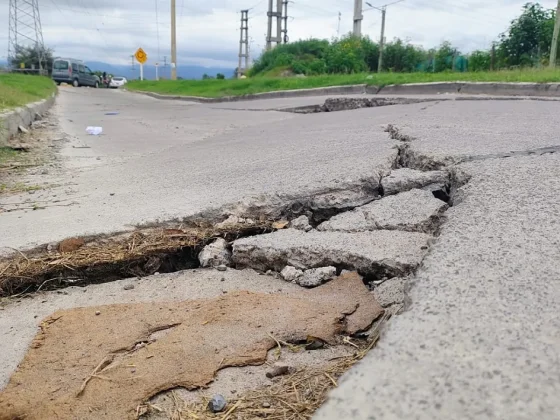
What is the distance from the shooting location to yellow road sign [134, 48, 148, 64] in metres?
35.3

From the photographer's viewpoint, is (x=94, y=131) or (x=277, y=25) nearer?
(x=94, y=131)

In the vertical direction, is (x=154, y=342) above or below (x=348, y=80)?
below

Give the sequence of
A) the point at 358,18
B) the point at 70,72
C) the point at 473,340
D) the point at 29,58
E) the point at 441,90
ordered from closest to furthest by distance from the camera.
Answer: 1. the point at 473,340
2. the point at 441,90
3. the point at 358,18
4. the point at 70,72
5. the point at 29,58

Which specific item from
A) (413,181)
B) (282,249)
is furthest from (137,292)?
(413,181)

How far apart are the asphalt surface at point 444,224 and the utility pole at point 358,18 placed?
15500mm

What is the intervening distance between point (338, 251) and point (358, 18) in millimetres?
20437

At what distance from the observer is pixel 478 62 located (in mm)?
17219

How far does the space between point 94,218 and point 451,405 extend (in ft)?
7.18

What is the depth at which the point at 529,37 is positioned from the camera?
632 inches

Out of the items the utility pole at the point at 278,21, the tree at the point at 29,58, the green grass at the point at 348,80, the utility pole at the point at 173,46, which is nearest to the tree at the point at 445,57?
the green grass at the point at 348,80

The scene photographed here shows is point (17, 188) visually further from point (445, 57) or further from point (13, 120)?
point (445, 57)

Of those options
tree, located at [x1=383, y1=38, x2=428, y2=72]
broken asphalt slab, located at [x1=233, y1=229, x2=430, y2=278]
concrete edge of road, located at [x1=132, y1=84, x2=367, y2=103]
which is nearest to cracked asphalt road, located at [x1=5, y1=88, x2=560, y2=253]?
broken asphalt slab, located at [x1=233, y1=229, x2=430, y2=278]

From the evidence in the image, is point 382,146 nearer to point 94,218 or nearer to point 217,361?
point 94,218

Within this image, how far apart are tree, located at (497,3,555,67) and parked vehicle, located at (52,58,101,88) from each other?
1082 inches
